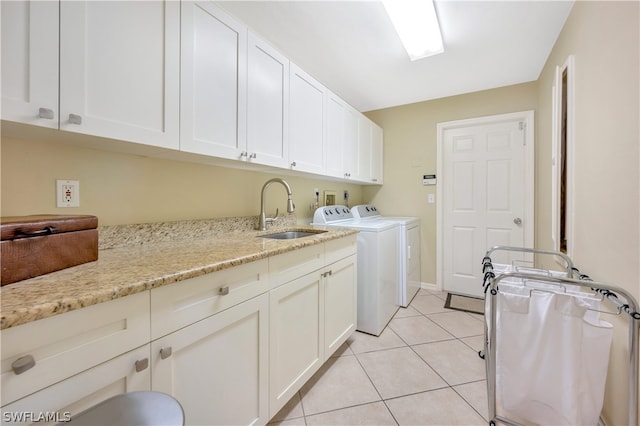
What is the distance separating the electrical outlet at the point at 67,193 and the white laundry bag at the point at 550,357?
1.94m

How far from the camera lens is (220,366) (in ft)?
3.16

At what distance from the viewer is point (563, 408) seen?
3.44ft

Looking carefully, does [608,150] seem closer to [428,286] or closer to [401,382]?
[401,382]

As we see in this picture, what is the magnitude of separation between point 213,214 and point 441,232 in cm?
267

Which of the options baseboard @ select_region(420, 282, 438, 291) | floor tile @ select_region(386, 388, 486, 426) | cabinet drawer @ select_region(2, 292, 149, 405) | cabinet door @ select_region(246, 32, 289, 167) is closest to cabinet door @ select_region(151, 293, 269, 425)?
cabinet drawer @ select_region(2, 292, 149, 405)

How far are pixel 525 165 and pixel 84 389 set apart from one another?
11.9ft

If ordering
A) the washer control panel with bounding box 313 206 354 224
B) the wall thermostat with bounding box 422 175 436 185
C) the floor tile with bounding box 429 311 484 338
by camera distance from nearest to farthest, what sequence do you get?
the floor tile with bounding box 429 311 484 338
the washer control panel with bounding box 313 206 354 224
the wall thermostat with bounding box 422 175 436 185

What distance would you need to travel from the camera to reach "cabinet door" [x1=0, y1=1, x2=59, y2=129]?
0.74 metres

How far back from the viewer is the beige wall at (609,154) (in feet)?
3.15

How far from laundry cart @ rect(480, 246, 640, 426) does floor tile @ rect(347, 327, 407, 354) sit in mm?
838

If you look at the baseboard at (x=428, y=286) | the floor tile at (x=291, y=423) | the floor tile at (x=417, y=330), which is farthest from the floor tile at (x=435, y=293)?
the floor tile at (x=291, y=423)

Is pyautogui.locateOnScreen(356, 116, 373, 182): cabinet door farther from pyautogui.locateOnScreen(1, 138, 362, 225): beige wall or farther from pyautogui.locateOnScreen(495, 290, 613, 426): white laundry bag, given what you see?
pyautogui.locateOnScreen(495, 290, 613, 426): white laundry bag

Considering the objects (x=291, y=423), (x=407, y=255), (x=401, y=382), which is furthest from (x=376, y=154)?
(x=291, y=423)

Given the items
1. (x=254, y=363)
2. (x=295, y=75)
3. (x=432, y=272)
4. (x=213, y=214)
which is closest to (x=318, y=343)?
(x=254, y=363)
